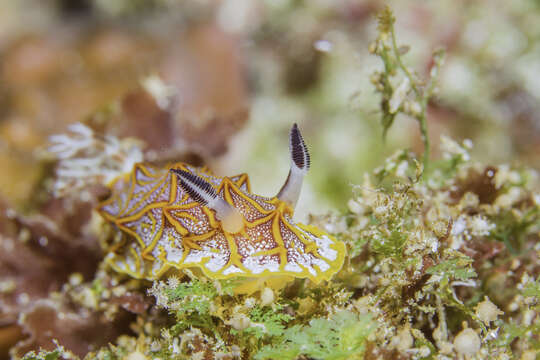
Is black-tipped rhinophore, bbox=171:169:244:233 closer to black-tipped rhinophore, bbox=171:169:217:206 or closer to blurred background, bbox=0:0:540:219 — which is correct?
black-tipped rhinophore, bbox=171:169:217:206

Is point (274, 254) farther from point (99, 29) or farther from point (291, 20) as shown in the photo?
point (99, 29)

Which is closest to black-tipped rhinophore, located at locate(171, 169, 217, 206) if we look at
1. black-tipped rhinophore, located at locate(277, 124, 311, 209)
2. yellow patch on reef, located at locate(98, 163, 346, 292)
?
yellow patch on reef, located at locate(98, 163, 346, 292)

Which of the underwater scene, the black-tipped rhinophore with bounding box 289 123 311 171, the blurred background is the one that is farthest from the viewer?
the blurred background

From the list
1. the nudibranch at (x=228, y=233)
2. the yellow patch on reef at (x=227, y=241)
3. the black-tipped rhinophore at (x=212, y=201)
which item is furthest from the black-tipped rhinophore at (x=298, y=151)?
the black-tipped rhinophore at (x=212, y=201)

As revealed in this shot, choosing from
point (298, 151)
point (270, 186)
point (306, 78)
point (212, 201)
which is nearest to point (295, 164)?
point (298, 151)

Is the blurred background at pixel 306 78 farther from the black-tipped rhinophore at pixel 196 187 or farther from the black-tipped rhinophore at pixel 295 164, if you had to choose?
the black-tipped rhinophore at pixel 196 187

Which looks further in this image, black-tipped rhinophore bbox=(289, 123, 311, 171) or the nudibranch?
black-tipped rhinophore bbox=(289, 123, 311, 171)

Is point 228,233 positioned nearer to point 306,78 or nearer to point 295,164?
point 295,164
